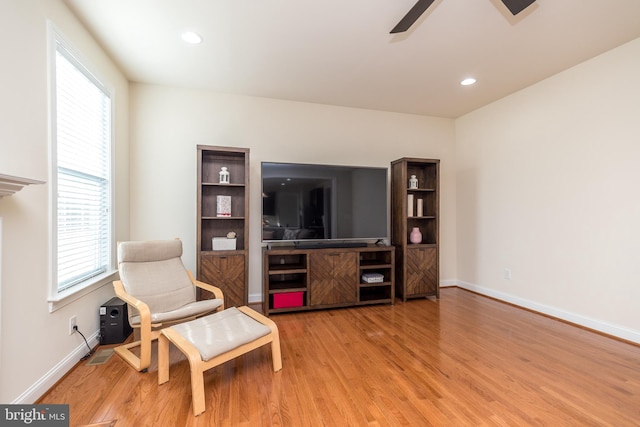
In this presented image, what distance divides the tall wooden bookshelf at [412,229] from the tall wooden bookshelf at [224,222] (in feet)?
6.55

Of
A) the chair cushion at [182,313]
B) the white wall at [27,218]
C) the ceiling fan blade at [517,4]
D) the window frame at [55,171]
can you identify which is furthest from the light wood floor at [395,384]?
the ceiling fan blade at [517,4]

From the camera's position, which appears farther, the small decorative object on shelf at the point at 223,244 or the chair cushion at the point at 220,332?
the small decorative object on shelf at the point at 223,244

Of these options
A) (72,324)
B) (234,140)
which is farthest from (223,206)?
(72,324)

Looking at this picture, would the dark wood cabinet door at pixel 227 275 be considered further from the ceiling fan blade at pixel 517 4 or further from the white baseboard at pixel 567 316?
the white baseboard at pixel 567 316

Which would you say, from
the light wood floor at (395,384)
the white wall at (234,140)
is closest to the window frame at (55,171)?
the light wood floor at (395,384)

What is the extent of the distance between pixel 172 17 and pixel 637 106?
3959 mm

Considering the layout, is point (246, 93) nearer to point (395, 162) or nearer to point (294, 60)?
point (294, 60)

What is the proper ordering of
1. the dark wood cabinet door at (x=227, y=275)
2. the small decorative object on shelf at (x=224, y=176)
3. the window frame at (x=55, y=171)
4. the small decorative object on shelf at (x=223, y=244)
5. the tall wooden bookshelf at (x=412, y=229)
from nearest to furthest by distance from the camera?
the window frame at (x=55, y=171)
the dark wood cabinet door at (x=227, y=275)
the small decorative object on shelf at (x=223, y=244)
the small decorative object on shelf at (x=224, y=176)
the tall wooden bookshelf at (x=412, y=229)

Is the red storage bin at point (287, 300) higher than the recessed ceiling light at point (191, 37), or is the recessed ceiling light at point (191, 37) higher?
the recessed ceiling light at point (191, 37)

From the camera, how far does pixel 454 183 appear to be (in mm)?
4363

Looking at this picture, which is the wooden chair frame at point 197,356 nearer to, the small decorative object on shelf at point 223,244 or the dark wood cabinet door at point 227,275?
the dark wood cabinet door at point 227,275

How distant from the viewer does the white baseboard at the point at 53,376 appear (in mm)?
1601

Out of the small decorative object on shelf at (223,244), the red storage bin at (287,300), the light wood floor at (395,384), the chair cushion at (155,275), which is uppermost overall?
the small decorative object on shelf at (223,244)

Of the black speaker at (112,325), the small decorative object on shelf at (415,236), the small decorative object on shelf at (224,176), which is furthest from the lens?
the small decorative object on shelf at (415,236)
